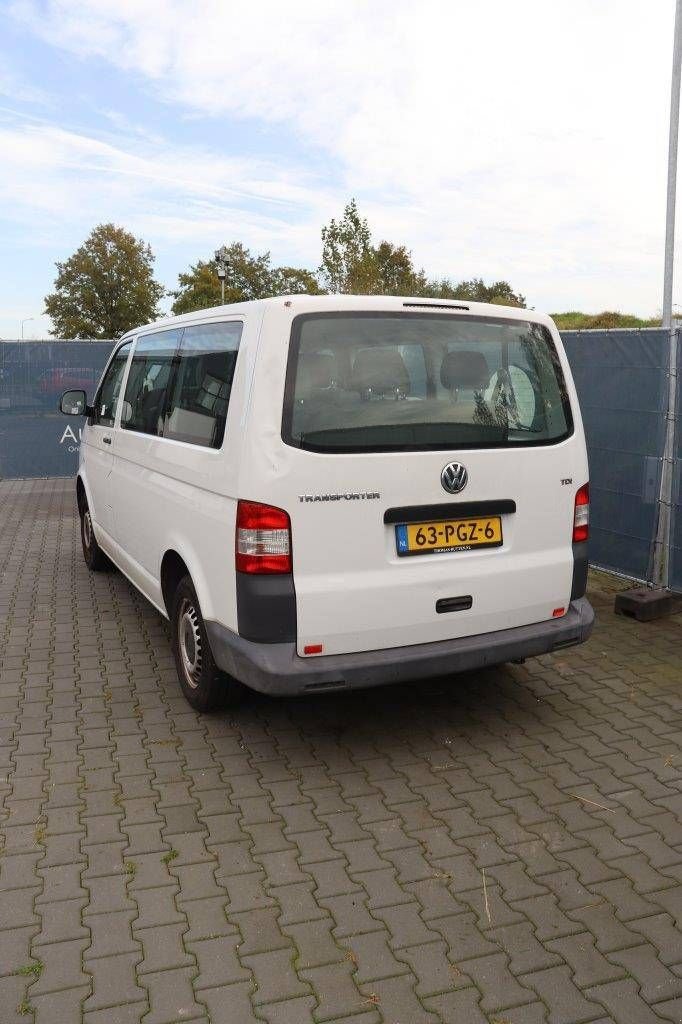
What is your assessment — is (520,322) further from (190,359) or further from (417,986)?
(417,986)

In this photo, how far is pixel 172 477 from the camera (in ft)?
15.4

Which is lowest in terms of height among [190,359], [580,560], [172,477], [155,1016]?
[155,1016]

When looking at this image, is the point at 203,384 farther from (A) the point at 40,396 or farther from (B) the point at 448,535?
(A) the point at 40,396

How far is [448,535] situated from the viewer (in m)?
3.96

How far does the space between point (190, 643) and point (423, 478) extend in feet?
5.36

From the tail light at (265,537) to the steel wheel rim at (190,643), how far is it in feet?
3.11

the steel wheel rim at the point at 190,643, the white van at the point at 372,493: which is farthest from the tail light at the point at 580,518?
the steel wheel rim at the point at 190,643

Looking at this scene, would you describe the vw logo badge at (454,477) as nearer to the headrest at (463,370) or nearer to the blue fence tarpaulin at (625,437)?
the headrest at (463,370)

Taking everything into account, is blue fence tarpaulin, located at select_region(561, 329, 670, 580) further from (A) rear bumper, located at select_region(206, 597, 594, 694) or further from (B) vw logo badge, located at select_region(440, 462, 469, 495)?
(B) vw logo badge, located at select_region(440, 462, 469, 495)

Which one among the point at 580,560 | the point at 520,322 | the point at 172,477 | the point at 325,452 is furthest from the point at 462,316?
the point at 172,477

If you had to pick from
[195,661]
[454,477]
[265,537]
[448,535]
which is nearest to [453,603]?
[448,535]

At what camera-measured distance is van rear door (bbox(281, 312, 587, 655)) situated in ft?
12.2

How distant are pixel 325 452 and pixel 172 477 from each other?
128 cm

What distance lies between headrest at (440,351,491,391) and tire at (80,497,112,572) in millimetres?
4532
